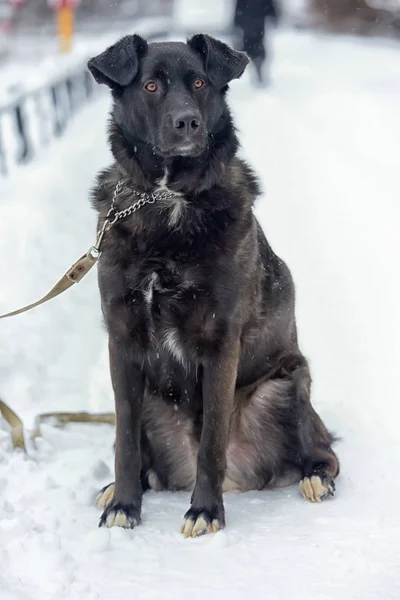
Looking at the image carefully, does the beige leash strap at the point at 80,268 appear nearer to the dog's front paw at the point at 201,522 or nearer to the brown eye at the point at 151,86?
the brown eye at the point at 151,86

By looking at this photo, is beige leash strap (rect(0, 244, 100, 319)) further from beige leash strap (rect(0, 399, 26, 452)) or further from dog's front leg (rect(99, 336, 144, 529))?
beige leash strap (rect(0, 399, 26, 452))

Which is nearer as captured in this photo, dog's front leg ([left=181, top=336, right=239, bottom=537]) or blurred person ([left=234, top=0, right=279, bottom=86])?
dog's front leg ([left=181, top=336, right=239, bottom=537])

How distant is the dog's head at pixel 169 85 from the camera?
3717 mm

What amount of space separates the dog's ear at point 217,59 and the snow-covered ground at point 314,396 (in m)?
1.99

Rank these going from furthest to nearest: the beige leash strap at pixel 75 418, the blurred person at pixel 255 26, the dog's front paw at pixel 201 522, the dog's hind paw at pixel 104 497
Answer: the blurred person at pixel 255 26
the beige leash strap at pixel 75 418
the dog's hind paw at pixel 104 497
the dog's front paw at pixel 201 522

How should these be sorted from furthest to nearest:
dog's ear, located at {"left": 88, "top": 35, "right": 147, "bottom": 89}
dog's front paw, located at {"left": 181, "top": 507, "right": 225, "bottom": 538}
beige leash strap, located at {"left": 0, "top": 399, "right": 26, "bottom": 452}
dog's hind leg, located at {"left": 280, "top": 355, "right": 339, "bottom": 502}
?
beige leash strap, located at {"left": 0, "top": 399, "right": 26, "bottom": 452}, dog's hind leg, located at {"left": 280, "top": 355, "right": 339, "bottom": 502}, dog's ear, located at {"left": 88, "top": 35, "right": 147, "bottom": 89}, dog's front paw, located at {"left": 181, "top": 507, "right": 225, "bottom": 538}

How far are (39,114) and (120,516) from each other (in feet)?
36.1

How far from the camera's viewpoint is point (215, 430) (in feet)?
12.4

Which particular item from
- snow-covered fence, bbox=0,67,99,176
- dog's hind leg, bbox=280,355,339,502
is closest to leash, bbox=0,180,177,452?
dog's hind leg, bbox=280,355,339,502

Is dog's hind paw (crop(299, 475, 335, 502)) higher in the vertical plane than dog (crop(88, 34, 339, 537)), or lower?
lower

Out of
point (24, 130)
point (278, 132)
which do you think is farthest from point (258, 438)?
point (278, 132)

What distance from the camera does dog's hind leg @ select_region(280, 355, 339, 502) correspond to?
4125mm

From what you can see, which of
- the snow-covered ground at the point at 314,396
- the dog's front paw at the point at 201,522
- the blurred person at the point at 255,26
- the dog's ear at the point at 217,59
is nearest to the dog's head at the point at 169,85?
the dog's ear at the point at 217,59

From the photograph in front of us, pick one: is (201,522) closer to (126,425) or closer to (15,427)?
(126,425)
